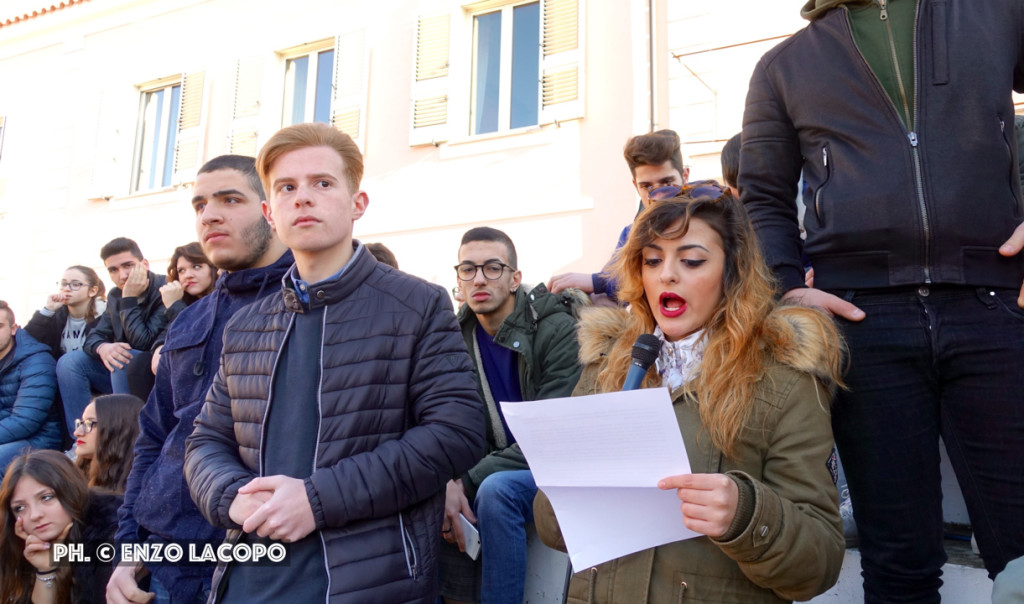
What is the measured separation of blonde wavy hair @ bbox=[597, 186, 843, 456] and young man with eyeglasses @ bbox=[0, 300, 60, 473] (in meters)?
5.12

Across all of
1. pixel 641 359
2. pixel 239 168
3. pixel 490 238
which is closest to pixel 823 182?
pixel 641 359

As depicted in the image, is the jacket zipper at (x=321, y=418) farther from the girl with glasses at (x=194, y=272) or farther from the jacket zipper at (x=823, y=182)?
the girl with glasses at (x=194, y=272)

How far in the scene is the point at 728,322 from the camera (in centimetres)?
202

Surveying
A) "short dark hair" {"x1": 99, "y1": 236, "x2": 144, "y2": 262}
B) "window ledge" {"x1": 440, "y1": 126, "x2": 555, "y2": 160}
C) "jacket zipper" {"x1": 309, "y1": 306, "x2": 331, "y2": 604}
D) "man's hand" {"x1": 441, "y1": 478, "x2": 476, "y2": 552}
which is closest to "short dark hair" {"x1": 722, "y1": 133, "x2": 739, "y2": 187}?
"man's hand" {"x1": 441, "y1": 478, "x2": 476, "y2": 552}

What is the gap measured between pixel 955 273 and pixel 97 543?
3967mm

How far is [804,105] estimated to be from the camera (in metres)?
2.23

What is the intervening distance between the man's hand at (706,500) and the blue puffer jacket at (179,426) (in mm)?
1553

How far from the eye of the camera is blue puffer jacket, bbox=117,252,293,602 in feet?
8.51

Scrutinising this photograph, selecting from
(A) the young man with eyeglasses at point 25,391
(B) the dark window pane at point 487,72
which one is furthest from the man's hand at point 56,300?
(B) the dark window pane at point 487,72

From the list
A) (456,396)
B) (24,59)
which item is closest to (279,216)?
(456,396)

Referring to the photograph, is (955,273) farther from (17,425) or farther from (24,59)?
(24,59)

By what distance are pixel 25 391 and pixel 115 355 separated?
86 centimetres

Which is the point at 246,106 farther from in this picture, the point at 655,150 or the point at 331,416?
the point at 331,416

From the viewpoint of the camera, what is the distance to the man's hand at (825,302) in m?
2.06
